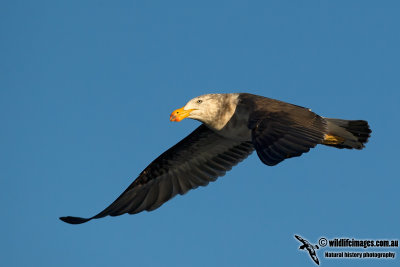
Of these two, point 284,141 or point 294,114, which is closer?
point 284,141

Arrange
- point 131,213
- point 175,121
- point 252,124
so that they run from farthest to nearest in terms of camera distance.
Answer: point 131,213, point 175,121, point 252,124

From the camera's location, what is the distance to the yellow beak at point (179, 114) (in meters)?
12.0

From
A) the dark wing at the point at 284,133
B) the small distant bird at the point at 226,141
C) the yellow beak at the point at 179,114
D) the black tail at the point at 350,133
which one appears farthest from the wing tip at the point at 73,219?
the black tail at the point at 350,133

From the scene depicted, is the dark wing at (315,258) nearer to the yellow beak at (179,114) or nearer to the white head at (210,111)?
the white head at (210,111)

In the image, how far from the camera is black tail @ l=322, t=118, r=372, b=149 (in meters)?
12.1

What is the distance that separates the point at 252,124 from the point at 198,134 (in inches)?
115

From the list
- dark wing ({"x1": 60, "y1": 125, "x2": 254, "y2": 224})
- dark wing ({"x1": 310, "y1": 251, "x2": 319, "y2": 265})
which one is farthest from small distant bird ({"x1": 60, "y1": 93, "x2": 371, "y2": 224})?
dark wing ({"x1": 310, "y1": 251, "x2": 319, "y2": 265})

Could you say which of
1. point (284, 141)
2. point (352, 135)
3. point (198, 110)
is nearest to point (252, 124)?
point (284, 141)

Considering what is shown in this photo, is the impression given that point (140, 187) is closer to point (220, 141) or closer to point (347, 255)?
point (220, 141)

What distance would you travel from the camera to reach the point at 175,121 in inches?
472

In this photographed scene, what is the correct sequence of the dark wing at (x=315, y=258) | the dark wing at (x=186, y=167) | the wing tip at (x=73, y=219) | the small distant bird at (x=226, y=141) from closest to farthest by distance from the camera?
the small distant bird at (x=226, y=141) < the dark wing at (x=315, y=258) < the wing tip at (x=73, y=219) < the dark wing at (x=186, y=167)

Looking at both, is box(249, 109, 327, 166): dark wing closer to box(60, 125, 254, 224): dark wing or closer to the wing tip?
box(60, 125, 254, 224): dark wing

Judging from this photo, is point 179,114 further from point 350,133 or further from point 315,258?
point 315,258

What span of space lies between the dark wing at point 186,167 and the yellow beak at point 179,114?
49.6 inches
